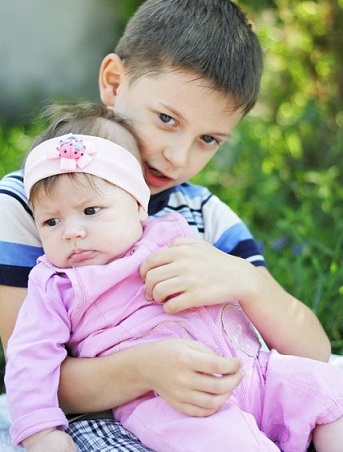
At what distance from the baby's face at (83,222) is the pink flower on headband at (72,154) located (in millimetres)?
34

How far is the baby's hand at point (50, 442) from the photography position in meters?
1.84

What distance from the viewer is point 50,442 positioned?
1.85m

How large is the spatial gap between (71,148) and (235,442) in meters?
0.83

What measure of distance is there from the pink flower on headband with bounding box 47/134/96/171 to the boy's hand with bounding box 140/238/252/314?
0.30m

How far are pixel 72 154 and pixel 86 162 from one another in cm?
4

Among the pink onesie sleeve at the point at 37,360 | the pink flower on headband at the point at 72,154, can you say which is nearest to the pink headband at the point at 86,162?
the pink flower on headband at the point at 72,154

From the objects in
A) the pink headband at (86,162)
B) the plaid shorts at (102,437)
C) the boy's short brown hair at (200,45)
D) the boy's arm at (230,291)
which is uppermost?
the boy's short brown hair at (200,45)

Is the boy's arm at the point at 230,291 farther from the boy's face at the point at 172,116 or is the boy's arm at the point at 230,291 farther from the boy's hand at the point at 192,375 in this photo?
the boy's face at the point at 172,116

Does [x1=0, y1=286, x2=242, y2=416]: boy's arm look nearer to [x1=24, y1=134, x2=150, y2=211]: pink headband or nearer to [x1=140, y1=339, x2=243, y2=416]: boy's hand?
[x1=140, y1=339, x2=243, y2=416]: boy's hand

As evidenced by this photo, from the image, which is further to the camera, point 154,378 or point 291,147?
point 291,147

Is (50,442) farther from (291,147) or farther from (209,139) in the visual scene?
(291,147)

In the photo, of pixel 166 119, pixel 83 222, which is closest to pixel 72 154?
pixel 83 222

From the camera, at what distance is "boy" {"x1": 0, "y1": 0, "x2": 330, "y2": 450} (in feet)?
6.21

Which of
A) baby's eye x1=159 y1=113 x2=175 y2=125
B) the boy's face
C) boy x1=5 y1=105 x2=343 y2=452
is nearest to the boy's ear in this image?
the boy's face
